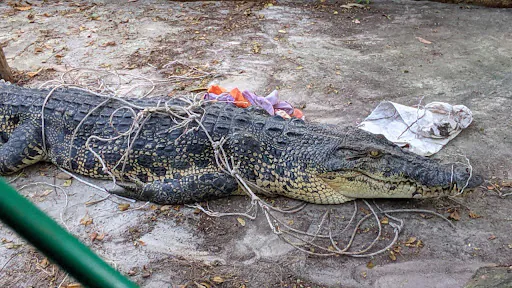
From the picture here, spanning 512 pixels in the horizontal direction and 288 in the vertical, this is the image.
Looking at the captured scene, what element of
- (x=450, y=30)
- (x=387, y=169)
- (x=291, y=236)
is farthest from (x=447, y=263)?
(x=450, y=30)

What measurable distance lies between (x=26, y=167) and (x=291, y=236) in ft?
8.21

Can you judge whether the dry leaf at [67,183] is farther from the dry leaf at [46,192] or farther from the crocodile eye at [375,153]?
the crocodile eye at [375,153]

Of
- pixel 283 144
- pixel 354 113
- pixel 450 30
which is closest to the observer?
pixel 283 144

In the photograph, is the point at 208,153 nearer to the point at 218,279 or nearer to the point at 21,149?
the point at 218,279

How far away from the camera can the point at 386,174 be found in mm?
3166

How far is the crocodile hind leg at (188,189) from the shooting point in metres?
3.43

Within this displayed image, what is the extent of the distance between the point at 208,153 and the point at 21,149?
1.67 m

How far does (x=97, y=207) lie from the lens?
3486 millimetres

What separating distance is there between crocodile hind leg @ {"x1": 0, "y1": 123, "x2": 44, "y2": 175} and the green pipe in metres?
3.54

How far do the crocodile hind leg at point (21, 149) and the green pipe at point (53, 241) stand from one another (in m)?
3.54

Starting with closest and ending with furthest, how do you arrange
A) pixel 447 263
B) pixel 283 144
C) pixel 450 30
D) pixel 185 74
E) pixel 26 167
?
pixel 447 263, pixel 283 144, pixel 26 167, pixel 185 74, pixel 450 30

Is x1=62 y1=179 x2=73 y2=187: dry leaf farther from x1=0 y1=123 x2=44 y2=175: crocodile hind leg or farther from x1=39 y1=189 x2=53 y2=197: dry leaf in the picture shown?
x1=0 y1=123 x2=44 y2=175: crocodile hind leg

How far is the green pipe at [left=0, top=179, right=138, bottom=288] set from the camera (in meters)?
0.63

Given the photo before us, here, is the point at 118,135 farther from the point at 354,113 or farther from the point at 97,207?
the point at 354,113
